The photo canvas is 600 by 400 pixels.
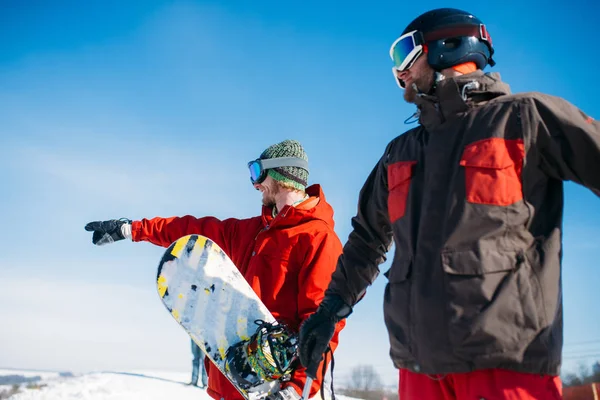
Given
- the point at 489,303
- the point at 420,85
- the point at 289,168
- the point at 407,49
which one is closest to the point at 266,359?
the point at 289,168

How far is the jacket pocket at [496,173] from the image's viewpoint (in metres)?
1.85

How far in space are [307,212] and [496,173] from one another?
1990mm

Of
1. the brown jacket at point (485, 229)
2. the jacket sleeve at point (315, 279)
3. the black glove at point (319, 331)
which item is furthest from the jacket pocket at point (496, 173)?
the jacket sleeve at point (315, 279)

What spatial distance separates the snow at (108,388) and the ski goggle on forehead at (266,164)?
296 inches

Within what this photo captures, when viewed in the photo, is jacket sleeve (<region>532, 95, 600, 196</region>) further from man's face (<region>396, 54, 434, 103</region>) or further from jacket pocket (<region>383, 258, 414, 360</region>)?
jacket pocket (<region>383, 258, 414, 360</region>)

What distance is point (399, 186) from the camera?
2266 millimetres

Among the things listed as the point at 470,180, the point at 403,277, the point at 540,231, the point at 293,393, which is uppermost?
the point at 470,180

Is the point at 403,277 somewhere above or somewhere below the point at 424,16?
below

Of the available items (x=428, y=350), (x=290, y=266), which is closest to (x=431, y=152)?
(x=428, y=350)

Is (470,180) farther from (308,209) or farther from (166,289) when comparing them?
(166,289)

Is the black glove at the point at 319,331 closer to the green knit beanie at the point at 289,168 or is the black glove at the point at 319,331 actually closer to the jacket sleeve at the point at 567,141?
the jacket sleeve at the point at 567,141

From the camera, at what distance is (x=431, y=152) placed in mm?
2117

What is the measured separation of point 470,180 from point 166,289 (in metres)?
2.58

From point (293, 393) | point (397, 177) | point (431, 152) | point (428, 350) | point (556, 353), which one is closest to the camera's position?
point (556, 353)
